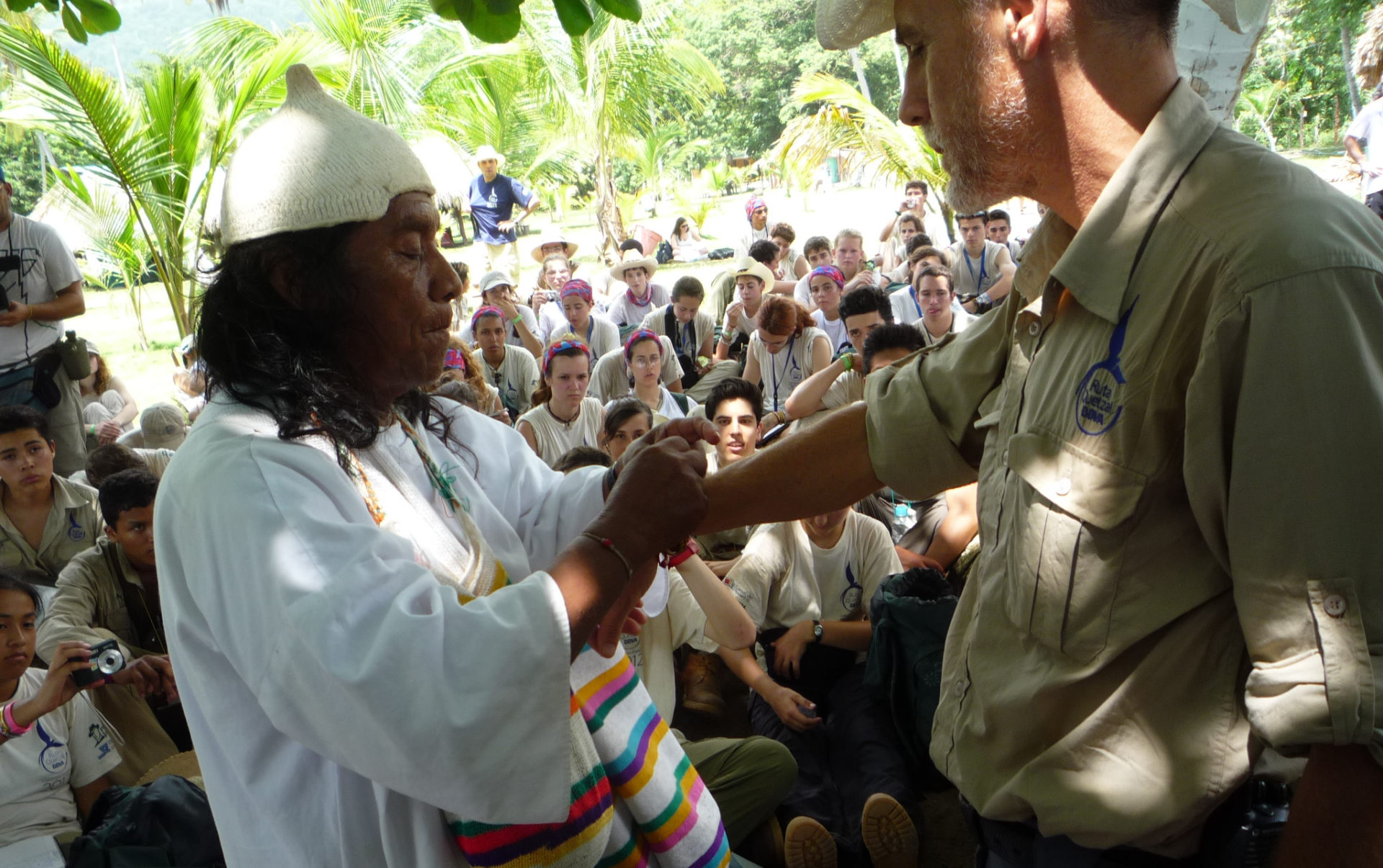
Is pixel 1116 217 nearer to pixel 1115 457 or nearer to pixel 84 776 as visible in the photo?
pixel 1115 457

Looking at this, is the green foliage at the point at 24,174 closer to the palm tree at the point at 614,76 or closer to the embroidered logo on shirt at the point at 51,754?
the palm tree at the point at 614,76

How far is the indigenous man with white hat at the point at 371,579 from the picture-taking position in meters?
1.33

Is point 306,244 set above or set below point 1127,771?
above

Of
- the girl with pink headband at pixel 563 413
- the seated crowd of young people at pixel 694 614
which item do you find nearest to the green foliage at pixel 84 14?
the seated crowd of young people at pixel 694 614

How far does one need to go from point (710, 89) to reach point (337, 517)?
17869 millimetres

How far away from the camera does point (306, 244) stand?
66.5 inches

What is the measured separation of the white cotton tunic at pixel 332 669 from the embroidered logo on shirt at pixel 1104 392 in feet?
2.68

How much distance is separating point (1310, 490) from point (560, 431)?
5829 mm

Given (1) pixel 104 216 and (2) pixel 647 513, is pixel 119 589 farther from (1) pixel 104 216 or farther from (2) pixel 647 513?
(1) pixel 104 216

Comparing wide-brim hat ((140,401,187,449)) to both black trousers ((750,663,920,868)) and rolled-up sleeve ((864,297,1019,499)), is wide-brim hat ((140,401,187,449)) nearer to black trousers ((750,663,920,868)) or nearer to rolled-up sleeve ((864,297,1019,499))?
black trousers ((750,663,920,868))

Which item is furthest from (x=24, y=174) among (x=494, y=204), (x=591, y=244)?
(x=494, y=204)

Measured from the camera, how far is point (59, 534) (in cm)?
546

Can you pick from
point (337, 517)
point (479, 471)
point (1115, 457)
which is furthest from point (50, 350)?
point (1115, 457)

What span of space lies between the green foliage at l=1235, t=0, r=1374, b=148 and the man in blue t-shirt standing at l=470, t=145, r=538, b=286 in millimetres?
19475
